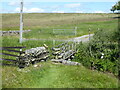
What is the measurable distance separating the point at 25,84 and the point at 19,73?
1.16m

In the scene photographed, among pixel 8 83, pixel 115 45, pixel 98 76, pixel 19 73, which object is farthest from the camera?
pixel 115 45

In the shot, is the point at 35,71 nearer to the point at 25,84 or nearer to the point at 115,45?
the point at 25,84

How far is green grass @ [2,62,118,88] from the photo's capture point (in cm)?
877

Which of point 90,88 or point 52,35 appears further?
point 52,35

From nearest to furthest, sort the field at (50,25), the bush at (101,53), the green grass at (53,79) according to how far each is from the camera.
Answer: the green grass at (53,79) < the bush at (101,53) < the field at (50,25)

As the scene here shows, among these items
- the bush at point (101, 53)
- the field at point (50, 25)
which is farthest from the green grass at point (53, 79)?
the field at point (50, 25)

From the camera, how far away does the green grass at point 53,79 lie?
8.77m

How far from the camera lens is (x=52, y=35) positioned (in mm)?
27000

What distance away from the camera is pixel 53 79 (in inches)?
372

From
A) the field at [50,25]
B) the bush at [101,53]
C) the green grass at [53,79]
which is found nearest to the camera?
the green grass at [53,79]

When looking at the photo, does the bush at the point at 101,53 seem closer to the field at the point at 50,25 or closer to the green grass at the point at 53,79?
the green grass at the point at 53,79

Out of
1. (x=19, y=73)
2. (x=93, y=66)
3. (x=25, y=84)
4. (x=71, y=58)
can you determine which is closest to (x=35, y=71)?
(x=19, y=73)

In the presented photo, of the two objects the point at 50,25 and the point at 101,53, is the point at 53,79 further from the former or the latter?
the point at 50,25

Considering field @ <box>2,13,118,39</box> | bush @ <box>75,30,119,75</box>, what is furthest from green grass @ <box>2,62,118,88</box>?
field @ <box>2,13,118,39</box>
